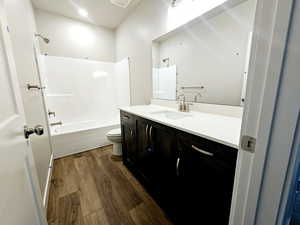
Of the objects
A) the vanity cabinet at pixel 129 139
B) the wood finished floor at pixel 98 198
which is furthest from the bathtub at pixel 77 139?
the vanity cabinet at pixel 129 139

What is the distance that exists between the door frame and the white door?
0.85m

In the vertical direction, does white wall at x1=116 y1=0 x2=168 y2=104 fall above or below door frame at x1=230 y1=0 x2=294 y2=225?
above

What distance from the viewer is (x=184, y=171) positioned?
93 cm

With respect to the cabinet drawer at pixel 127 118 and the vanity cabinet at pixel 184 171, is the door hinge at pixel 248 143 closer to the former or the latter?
the vanity cabinet at pixel 184 171

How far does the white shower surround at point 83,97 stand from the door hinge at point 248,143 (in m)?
2.44

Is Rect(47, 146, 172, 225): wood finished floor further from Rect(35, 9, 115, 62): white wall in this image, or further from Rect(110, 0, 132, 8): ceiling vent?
Rect(110, 0, 132, 8): ceiling vent

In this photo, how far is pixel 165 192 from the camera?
3.87 feet

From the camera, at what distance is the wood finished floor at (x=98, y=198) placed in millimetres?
1177

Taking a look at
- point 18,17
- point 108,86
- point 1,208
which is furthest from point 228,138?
point 108,86

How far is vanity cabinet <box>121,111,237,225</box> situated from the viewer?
0.70m

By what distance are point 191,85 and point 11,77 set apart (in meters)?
1.51

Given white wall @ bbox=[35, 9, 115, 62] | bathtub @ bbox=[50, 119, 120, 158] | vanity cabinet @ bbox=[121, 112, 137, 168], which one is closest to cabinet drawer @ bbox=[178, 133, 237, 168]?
vanity cabinet @ bbox=[121, 112, 137, 168]

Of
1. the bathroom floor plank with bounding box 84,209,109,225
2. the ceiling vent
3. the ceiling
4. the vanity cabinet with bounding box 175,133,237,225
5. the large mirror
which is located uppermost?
the ceiling

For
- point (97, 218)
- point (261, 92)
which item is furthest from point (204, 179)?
point (97, 218)
